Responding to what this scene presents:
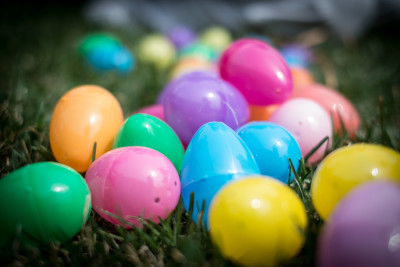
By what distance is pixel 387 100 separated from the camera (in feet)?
5.23

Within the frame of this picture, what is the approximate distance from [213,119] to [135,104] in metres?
0.63

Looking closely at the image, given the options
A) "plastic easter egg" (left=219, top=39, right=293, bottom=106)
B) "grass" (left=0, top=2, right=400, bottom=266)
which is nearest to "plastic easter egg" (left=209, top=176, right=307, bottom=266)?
"grass" (left=0, top=2, right=400, bottom=266)

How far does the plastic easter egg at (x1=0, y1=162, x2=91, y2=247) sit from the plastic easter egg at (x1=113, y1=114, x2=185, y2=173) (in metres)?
0.19

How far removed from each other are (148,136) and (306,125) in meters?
0.46

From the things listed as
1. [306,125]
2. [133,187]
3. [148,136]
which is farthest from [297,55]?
[133,187]

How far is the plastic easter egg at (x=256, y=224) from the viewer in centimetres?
65

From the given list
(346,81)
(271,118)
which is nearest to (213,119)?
(271,118)

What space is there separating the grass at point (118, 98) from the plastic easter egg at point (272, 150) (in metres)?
0.04

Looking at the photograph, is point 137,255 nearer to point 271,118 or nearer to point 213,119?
point 213,119

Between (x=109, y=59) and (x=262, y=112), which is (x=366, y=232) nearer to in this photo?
(x=262, y=112)

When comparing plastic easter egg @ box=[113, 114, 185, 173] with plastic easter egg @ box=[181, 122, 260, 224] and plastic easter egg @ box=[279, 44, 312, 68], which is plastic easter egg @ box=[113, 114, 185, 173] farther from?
plastic easter egg @ box=[279, 44, 312, 68]

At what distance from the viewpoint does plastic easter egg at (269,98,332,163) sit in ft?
3.45

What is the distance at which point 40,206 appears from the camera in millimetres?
730

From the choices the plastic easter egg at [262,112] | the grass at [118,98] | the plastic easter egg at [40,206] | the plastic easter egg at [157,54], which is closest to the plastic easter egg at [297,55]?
the grass at [118,98]
